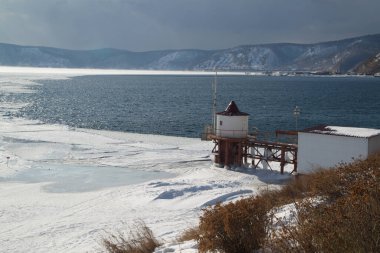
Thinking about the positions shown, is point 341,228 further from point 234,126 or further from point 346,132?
point 234,126

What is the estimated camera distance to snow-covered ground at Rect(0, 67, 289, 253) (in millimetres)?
16469

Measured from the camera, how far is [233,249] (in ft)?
28.1

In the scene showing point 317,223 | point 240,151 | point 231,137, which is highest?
point 317,223

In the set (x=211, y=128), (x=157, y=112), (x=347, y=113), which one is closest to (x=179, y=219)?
(x=211, y=128)

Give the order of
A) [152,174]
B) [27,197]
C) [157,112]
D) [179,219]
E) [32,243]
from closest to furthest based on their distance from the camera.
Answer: [32,243] < [179,219] < [27,197] < [152,174] < [157,112]

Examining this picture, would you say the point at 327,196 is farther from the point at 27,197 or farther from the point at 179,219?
the point at 27,197

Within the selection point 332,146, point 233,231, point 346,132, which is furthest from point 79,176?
point 233,231

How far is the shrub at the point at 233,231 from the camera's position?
849 centimetres

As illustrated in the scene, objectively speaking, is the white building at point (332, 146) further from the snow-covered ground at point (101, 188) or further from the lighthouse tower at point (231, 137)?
the lighthouse tower at point (231, 137)

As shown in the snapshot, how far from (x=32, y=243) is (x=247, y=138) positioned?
20.3m

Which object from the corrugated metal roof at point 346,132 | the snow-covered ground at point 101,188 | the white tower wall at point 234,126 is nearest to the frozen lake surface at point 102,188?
the snow-covered ground at point 101,188

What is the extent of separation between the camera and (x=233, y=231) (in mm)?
8469

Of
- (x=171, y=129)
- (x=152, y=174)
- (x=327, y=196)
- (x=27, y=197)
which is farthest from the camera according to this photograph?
(x=171, y=129)

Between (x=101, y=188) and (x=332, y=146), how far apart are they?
490 inches
